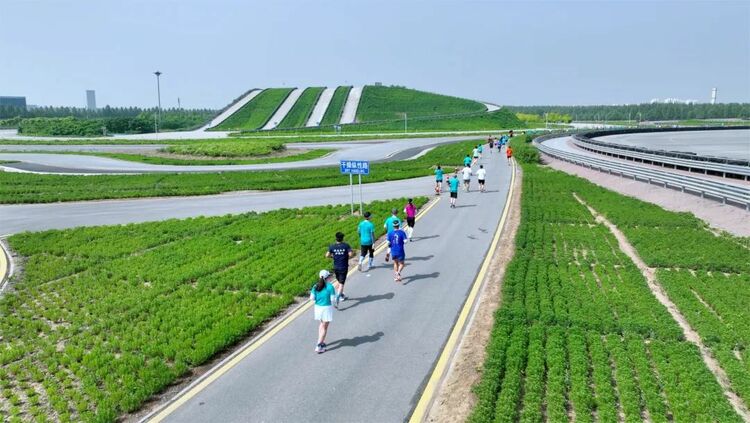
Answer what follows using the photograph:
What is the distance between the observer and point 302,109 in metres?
139

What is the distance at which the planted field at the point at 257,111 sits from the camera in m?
127

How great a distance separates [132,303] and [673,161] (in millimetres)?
40010

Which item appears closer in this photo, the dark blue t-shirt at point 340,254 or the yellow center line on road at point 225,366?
the yellow center line on road at point 225,366

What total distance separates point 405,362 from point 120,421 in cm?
491

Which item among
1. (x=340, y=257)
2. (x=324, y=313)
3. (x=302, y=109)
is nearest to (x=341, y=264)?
(x=340, y=257)

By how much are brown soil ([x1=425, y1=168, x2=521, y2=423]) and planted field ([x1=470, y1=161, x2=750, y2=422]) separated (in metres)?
0.24

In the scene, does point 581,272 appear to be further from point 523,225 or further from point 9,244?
point 9,244

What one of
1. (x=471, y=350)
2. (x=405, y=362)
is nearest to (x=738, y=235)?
(x=471, y=350)

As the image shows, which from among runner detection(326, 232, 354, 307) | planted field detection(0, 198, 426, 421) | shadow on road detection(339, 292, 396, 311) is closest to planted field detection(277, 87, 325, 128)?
planted field detection(0, 198, 426, 421)

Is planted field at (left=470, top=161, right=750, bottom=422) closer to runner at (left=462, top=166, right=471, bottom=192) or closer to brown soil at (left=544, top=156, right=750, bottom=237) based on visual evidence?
brown soil at (left=544, top=156, right=750, bottom=237)

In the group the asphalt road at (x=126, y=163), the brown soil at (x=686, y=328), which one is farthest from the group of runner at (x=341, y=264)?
the asphalt road at (x=126, y=163)

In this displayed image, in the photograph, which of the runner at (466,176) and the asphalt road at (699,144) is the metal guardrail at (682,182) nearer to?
the runner at (466,176)

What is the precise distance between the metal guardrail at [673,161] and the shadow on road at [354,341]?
3027 cm

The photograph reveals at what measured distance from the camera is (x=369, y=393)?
8531 mm
